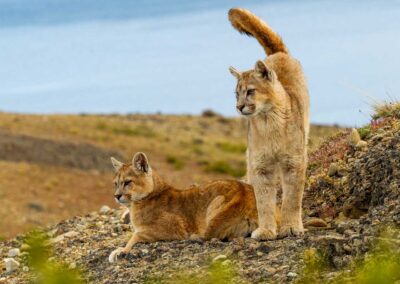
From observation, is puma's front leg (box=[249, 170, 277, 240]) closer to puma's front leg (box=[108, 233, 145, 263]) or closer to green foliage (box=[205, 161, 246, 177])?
puma's front leg (box=[108, 233, 145, 263])

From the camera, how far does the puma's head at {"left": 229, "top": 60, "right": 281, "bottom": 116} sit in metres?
9.69

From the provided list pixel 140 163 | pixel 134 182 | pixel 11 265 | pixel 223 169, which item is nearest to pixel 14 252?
pixel 11 265

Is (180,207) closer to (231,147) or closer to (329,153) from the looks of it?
(329,153)

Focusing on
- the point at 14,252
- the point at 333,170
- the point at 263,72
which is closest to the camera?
the point at 263,72

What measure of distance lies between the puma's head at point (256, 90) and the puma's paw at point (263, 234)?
138 cm

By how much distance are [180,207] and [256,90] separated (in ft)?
6.87

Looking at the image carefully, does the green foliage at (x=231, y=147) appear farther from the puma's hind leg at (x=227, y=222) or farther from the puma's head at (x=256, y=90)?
the puma's head at (x=256, y=90)

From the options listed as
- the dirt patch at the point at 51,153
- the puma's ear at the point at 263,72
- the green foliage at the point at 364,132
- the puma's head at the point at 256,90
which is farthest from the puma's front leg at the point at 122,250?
the dirt patch at the point at 51,153

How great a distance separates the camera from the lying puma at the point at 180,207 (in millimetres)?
10305

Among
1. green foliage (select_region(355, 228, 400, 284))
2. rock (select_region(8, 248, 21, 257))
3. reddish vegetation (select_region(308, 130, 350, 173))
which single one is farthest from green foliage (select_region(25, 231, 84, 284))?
rock (select_region(8, 248, 21, 257))

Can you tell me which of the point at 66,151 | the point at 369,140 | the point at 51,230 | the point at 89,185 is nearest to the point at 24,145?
the point at 66,151

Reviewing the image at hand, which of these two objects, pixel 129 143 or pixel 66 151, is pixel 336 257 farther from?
pixel 129 143

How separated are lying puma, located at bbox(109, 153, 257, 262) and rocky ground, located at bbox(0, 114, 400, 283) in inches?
9.3

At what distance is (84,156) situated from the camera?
5344 cm
